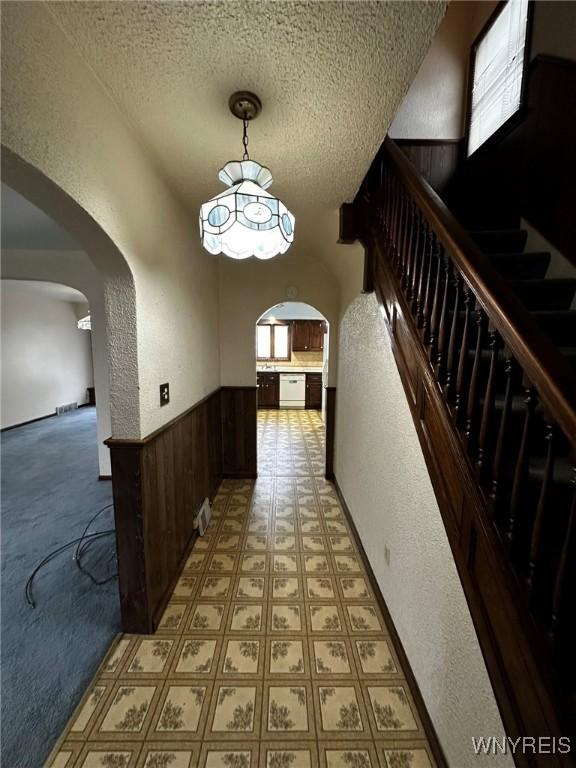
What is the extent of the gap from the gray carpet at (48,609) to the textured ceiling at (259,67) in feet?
8.28

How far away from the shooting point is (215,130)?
1.36 m

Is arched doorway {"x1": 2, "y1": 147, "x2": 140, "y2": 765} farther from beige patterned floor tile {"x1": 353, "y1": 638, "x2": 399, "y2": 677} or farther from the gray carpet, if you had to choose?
beige patterned floor tile {"x1": 353, "y1": 638, "x2": 399, "y2": 677}

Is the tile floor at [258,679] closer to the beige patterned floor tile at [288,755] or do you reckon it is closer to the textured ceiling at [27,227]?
the beige patterned floor tile at [288,755]

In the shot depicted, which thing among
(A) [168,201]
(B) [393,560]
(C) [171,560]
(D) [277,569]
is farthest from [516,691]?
(A) [168,201]

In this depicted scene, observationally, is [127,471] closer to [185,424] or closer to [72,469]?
[185,424]

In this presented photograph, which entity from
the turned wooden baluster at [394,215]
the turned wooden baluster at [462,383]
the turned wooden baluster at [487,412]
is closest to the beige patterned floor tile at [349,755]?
the turned wooden baluster at [487,412]

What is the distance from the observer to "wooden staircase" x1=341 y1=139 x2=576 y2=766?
70cm

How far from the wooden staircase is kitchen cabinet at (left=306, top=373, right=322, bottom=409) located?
220 inches

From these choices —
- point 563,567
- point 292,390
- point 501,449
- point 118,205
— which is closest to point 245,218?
point 118,205

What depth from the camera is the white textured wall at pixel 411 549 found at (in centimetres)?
98

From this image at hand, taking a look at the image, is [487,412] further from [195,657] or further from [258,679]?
[195,657]

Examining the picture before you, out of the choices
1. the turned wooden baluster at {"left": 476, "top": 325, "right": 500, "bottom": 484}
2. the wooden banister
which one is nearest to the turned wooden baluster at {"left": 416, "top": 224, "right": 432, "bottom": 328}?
the wooden banister

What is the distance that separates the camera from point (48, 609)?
1.79 metres

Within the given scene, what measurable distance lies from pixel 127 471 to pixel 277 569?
129cm
